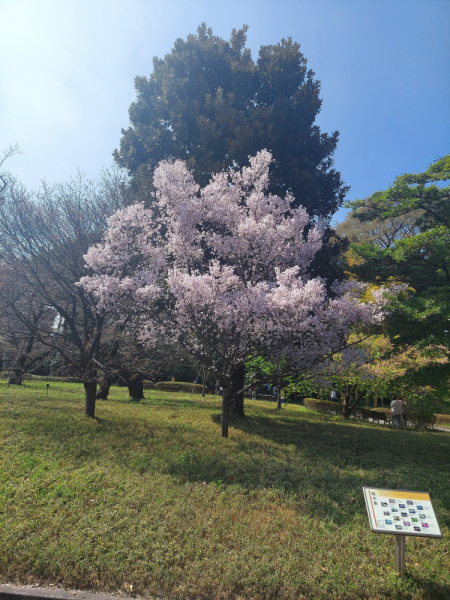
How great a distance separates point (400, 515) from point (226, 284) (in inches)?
237

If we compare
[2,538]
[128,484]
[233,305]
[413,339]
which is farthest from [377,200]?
[2,538]

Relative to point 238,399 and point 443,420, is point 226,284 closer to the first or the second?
point 238,399

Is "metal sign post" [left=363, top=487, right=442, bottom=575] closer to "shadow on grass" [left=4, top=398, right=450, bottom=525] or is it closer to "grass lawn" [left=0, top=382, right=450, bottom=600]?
"grass lawn" [left=0, top=382, right=450, bottom=600]

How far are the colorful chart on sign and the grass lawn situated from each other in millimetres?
660

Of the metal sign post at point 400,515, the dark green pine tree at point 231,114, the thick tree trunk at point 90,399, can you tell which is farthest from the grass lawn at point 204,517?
the dark green pine tree at point 231,114

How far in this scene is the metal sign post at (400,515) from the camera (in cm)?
379

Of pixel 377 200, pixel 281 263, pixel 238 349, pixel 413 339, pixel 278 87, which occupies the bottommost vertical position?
pixel 238 349

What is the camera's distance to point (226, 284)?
8984mm

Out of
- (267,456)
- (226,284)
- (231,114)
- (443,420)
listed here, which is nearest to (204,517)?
(267,456)

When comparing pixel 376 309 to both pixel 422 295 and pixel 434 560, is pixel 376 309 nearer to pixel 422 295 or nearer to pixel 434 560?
pixel 422 295

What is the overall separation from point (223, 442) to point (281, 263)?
18.9 ft

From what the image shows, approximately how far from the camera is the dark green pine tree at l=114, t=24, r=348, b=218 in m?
15.0

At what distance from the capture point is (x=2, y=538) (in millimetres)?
4453

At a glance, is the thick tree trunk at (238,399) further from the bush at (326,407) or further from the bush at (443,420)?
the bush at (443,420)
